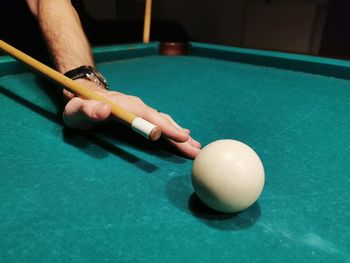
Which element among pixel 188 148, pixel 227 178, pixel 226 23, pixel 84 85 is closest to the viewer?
pixel 227 178

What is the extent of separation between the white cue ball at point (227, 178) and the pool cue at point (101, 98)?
0.16 meters

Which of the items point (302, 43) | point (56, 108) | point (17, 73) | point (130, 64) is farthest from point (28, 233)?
point (302, 43)

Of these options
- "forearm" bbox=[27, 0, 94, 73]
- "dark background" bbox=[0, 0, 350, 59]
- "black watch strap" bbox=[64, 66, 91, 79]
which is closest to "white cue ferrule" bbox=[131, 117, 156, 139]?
"black watch strap" bbox=[64, 66, 91, 79]

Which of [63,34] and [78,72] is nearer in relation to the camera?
[78,72]

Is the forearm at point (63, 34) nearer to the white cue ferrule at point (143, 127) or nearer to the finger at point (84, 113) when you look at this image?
the finger at point (84, 113)

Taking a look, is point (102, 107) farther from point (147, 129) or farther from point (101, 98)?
point (147, 129)

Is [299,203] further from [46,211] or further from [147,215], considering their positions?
[46,211]

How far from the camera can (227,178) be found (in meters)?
0.69

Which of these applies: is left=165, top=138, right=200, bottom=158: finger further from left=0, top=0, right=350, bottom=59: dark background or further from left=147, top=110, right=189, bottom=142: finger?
left=0, top=0, right=350, bottom=59: dark background

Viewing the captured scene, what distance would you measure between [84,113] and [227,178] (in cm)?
49

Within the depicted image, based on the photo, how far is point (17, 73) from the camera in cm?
170

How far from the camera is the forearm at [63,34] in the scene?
4.72ft

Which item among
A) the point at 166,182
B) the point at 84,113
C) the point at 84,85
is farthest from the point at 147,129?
→ the point at 84,85

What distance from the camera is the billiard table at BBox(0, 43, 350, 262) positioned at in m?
0.62
